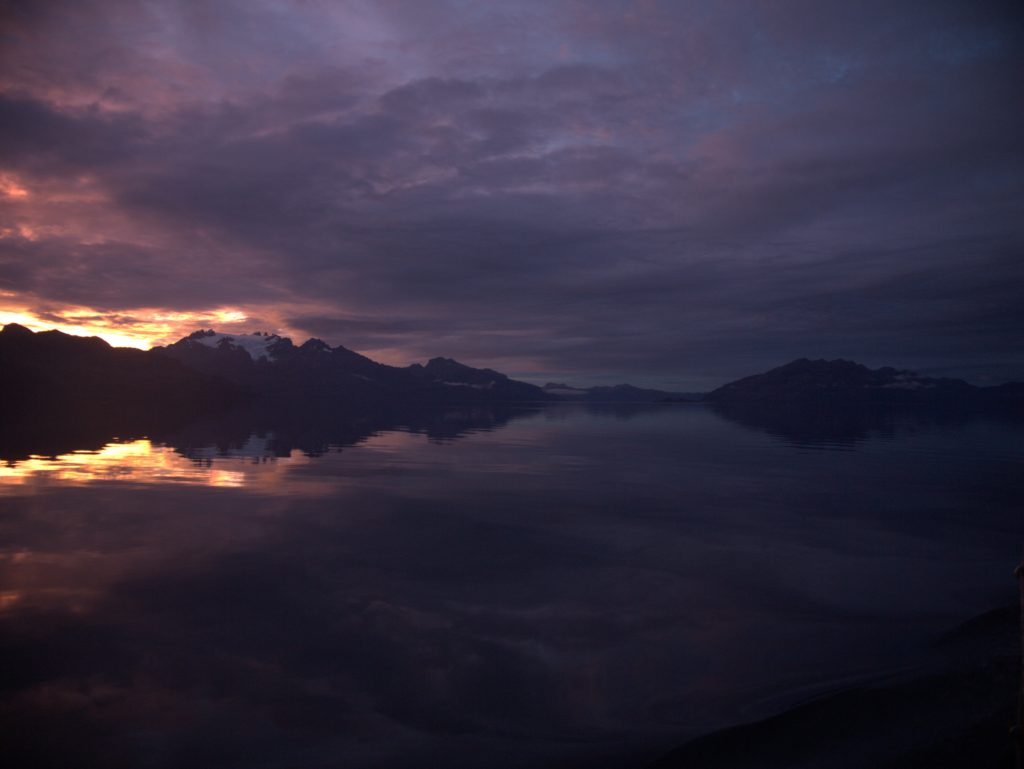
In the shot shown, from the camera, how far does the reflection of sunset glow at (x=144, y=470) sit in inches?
1240

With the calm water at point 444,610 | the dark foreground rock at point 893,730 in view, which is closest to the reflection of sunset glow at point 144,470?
the calm water at point 444,610

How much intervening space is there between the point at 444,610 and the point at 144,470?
97.8 ft

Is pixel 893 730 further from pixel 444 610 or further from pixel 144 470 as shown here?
pixel 144 470

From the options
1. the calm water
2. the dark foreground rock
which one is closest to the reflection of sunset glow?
the calm water

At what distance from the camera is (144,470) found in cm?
3556

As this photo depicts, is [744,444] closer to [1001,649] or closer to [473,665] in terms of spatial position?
[1001,649]

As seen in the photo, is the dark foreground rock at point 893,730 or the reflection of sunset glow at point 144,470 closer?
the dark foreground rock at point 893,730

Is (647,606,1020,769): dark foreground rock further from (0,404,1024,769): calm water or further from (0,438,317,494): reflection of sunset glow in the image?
(0,438,317,494): reflection of sunset glow

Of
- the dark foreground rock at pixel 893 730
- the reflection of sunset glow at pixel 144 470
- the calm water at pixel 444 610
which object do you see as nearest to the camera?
the dark foreground rock at pixel 893 730

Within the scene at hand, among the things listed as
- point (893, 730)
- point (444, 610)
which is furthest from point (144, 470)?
point (893, 730)

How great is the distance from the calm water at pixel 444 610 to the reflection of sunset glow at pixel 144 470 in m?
0.59

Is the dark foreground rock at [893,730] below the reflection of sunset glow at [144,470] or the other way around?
below

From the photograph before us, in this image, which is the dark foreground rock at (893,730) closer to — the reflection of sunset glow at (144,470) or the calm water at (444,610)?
the calm water at (444,610)

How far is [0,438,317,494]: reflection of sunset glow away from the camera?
31484 mm
